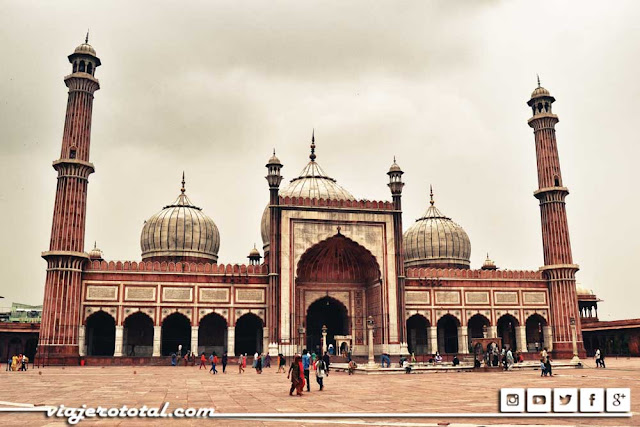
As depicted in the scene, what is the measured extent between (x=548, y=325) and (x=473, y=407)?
111 ft

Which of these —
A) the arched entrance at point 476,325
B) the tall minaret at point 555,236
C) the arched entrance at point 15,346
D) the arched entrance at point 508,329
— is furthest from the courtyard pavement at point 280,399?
the arched entrance at point 476,325

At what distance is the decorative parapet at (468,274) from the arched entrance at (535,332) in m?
2.99

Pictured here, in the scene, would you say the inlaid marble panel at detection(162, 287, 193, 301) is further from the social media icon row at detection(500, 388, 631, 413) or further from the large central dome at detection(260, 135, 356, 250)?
the social media icon row at detection(500, 388, 631, 413)

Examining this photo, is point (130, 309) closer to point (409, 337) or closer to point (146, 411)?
point (409, 337)

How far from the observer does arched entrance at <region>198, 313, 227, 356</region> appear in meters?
41.0

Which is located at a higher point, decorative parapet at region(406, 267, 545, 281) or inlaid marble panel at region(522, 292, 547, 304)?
decorative parapet at region(406, 267, 545, 281)

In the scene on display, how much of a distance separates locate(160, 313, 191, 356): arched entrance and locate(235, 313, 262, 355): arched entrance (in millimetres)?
3420

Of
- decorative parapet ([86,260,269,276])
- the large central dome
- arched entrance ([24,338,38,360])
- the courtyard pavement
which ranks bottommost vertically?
the courtyard pavement

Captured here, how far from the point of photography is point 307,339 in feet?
141

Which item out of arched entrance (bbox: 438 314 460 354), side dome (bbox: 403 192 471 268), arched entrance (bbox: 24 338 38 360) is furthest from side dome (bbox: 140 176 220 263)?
arched entrance (bbox: 438 314 460 354)

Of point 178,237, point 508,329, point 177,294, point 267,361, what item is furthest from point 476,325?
point 178,237

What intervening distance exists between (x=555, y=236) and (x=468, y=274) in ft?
23.3

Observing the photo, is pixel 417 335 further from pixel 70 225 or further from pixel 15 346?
pixel 15 346

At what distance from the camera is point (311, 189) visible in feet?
152
